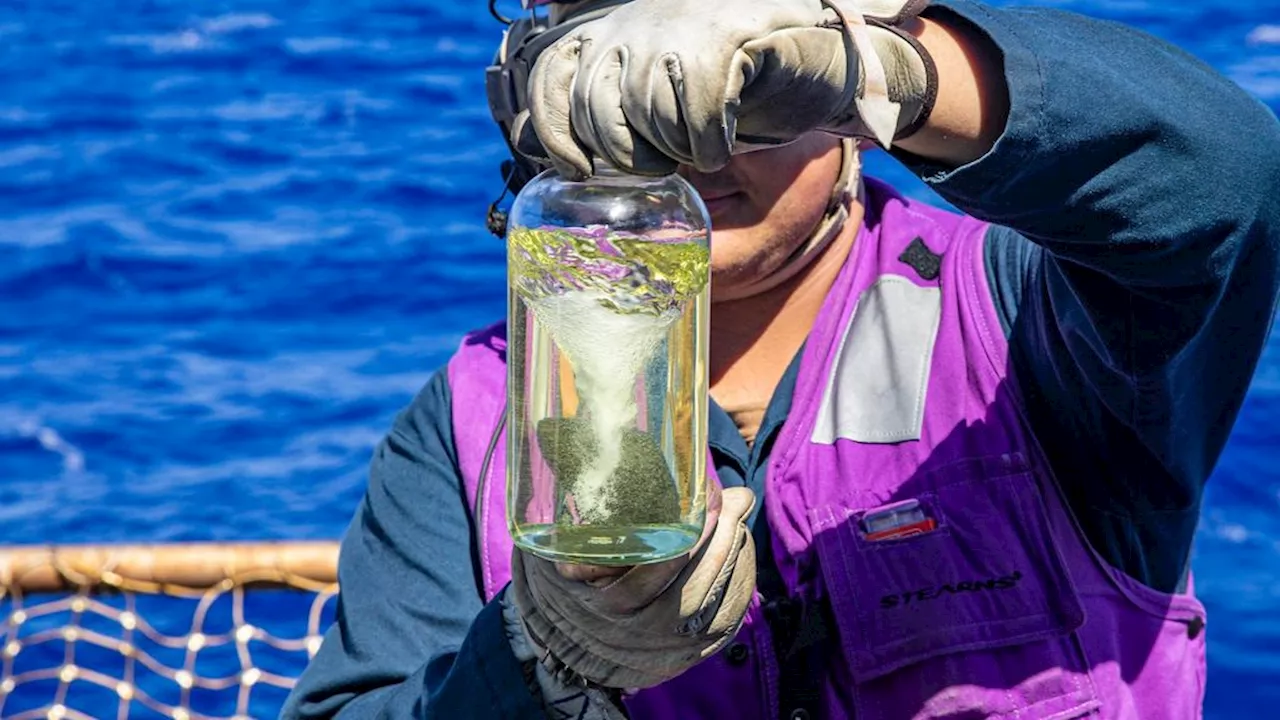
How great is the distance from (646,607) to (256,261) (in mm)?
5634

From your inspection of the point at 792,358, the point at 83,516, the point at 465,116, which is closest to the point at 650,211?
the point at 792,358

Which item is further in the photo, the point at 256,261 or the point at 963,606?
the point at 256,261

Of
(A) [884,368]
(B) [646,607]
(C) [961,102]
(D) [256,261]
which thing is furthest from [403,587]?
(D) [256,261]

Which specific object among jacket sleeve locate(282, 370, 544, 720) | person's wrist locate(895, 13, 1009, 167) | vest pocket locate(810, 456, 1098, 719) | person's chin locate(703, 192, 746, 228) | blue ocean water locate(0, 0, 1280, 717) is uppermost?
blue ocean water locate(0, 0, 1280, 717)

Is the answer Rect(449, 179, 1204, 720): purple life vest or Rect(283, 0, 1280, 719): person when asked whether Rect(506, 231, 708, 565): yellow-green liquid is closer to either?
Rect(283, 0, 1280, 719): person

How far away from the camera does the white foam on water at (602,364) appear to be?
1530 mm

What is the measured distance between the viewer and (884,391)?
6.87 ft

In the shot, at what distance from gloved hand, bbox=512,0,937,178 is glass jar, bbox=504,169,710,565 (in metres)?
0.11

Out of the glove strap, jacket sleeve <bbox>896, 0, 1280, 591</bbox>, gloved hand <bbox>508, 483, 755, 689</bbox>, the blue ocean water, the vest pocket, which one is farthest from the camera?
the blue ocean water

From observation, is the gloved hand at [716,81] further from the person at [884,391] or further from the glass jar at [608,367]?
the glass jar at [608,367]

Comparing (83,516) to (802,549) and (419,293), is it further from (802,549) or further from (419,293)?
(802,549)

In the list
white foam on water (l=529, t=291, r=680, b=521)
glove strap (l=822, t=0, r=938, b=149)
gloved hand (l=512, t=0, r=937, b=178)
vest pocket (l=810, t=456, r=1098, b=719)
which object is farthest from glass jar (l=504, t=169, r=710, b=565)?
vest pocket (l=810, t=456, r=1098, b=719)

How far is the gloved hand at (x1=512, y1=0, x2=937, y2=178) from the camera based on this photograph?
4.45 ft

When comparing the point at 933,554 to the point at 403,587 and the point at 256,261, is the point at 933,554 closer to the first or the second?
the point at 403,587
